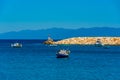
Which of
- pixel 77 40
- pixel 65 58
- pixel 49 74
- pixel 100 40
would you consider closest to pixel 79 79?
pixel 49 74

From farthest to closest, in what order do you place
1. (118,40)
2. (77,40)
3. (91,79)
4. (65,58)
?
(77,40), (118,40), (65,58), (91,79)

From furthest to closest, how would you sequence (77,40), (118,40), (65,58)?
(77,40) → (118,40) → (65,58)

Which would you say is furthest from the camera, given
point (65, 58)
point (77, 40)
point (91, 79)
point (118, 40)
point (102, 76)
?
point (77, 40)

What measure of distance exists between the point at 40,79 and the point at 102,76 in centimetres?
716

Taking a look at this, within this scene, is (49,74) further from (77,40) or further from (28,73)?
(77,40)

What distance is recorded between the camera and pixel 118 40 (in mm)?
179625

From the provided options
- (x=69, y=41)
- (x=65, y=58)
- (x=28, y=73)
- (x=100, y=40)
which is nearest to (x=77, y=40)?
(x=69, y=41)

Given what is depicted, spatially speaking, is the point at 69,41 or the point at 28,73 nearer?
the point at 28,73

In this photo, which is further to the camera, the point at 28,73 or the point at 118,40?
the point at 118,40

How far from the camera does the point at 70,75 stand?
4953cm

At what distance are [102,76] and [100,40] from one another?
13142 centimetres

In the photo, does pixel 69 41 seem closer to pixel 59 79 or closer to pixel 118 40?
pixel 118 40

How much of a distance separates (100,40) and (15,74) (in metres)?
131

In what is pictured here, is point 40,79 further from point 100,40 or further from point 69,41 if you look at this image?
point 69,41
